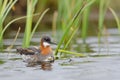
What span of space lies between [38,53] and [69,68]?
1559mm

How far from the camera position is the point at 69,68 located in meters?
10.3

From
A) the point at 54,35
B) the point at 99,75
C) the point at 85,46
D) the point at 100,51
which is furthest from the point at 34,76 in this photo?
the point at 54,35

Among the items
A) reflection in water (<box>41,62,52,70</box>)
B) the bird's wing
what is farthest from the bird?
reflection in water (<box>41,62,52,70</box>)

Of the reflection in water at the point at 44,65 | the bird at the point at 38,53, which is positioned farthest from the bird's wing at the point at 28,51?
the reflection in water at the point at 44,65

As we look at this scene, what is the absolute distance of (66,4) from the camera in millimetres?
12703

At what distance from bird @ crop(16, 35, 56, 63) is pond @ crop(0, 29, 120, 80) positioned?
0.17 metres

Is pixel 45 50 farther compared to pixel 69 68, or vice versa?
pixel 45 50

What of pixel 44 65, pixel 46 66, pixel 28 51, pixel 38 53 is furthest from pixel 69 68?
pixel 38 53

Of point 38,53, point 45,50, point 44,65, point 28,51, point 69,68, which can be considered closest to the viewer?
point 69,68

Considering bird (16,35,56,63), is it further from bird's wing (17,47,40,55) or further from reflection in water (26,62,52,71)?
reflection in water (26,62,52,71)

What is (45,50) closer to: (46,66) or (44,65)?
(44,65)

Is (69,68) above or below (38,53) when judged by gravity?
below

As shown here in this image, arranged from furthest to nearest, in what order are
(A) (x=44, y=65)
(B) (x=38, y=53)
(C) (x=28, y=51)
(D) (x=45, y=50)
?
(D) (x=45, y=50) < (B) (x=38, y=53) < (C) (x=28, y=51) < (A) (x=44, y=65)

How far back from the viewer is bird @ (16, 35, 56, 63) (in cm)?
1134
